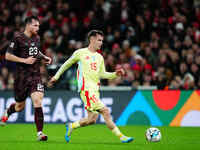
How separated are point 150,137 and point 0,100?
7.18 meters

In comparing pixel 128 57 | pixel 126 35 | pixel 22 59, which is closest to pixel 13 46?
pixel 22 59

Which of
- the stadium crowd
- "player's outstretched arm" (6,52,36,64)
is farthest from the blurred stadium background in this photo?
"player's outstretched arm" (6,52,36,64)

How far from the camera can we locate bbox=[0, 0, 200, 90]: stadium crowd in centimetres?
1545

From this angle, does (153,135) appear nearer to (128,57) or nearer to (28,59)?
(28,59)

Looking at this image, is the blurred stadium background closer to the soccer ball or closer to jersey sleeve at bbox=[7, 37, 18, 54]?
the soccer ball

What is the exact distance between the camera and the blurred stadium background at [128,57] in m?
14.0

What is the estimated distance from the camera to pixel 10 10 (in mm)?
21234

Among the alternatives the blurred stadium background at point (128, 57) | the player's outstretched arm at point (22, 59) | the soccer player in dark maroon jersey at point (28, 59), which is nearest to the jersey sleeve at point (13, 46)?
the soccer player in dark maroon jersey at point (28, 59)

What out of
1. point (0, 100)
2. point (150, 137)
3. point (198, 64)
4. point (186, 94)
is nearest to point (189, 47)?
point (198, 64)

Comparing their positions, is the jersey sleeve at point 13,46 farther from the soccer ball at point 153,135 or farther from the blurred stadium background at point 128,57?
the soccer ball at point 153,135

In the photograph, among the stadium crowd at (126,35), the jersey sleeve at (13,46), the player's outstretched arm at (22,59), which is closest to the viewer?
the player's outstretched arm at (22,59)

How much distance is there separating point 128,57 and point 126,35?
→ 4.57 feet

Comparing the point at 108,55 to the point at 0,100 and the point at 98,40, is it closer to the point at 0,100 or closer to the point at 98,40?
the point at 0,100

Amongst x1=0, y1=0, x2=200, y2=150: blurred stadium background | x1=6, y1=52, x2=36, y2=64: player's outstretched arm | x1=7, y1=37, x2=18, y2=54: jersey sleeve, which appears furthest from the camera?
x1=0, y1=0, x2=200, y2=150: blurred stadium background
